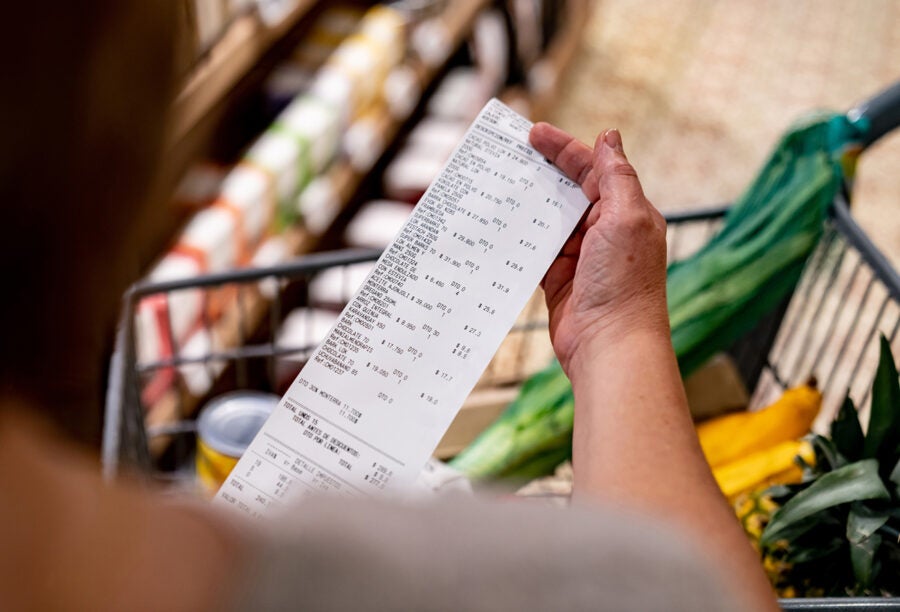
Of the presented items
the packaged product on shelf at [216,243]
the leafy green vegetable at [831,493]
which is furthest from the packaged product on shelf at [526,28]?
the leafy green vegetable at [831,493]

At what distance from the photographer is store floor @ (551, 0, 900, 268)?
2926 millimetres

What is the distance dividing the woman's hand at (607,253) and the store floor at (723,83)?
1.92 m

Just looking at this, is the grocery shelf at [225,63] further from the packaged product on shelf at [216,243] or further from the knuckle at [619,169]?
the knuckle at [619,169]

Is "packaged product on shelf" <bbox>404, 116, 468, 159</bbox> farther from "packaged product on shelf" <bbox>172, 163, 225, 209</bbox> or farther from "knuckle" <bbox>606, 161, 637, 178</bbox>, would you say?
"knuckle" <bbox>606, 161, 637, 178</bbox>

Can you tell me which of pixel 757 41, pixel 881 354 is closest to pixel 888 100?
pixel 881 354

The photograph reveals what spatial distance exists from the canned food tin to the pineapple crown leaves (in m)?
0.69

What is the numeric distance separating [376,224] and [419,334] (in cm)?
130

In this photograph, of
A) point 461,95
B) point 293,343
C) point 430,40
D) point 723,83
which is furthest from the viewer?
point 723,83

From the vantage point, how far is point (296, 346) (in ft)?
5.34

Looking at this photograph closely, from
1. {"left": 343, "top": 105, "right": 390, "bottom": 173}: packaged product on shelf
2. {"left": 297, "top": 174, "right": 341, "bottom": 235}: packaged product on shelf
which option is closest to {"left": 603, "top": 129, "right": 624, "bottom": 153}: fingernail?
{"left": 297, "top": 174, "right": 341, "bottom": 235}: packaged product on shelf

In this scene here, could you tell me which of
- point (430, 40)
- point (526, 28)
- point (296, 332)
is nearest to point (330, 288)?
point (296, 332)

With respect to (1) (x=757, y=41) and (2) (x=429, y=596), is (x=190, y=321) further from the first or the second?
(1) (x=757, y=41)

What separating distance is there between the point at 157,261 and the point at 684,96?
2420mm

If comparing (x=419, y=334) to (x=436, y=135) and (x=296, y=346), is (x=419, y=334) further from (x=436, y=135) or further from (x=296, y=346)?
(x=436, y=135)
